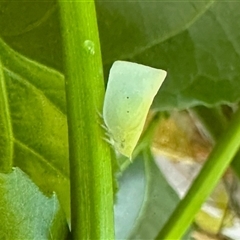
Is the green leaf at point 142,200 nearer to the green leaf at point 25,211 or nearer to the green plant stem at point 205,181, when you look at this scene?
the green plant stem at point 205,181

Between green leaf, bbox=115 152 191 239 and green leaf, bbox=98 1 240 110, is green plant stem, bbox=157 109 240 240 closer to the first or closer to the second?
green leaf, bbox=98 1 240 110

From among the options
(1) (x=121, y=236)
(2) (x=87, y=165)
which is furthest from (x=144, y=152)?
(2) (x=87, y=165)

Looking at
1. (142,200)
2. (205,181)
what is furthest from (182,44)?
(142,200)

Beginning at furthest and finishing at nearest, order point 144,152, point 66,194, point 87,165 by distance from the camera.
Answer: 1. point 144,152
2. point 66,194
3. point 87,165

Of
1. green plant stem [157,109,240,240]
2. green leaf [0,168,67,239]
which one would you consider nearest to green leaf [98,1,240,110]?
green plant stem [157,109,240,240]

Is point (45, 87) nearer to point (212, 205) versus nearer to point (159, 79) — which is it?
point (159, 79)

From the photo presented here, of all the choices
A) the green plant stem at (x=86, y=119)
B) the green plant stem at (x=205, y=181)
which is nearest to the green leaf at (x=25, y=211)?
the green plant stem at (x=86, y=119)
